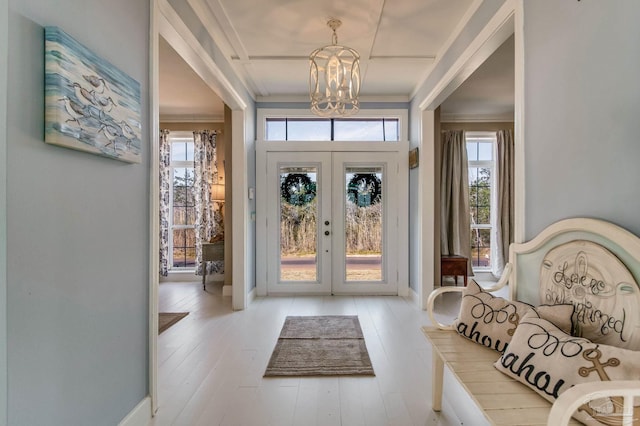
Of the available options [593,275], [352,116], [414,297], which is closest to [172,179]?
[352,116]

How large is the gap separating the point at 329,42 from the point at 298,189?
215cm

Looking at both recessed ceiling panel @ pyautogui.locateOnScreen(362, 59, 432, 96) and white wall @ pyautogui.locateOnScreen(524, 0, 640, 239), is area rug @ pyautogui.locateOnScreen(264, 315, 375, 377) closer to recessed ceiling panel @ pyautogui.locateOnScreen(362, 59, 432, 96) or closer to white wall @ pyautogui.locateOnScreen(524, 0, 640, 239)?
white wall @ pyautogui.locateOnScreen(524, 0, 640, 239)

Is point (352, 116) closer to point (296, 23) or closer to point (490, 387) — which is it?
point (296, 23)

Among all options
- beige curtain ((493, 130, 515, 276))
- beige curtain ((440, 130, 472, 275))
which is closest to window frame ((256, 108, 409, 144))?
beige curtain ((440, 130, 472, 275))

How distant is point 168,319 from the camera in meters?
3.71

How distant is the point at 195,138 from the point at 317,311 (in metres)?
3.65

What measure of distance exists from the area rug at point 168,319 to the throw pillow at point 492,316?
2944 millimetres

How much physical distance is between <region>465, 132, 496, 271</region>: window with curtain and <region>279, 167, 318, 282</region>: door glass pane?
2897mm

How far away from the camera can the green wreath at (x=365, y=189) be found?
15.7 feet

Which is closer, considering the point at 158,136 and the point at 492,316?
the point at 492,316

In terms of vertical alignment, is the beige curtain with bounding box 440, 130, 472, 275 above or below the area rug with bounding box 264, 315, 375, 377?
above

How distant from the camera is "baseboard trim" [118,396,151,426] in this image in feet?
5.69

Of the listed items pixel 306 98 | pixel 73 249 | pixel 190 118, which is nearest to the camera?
pixel 73 249

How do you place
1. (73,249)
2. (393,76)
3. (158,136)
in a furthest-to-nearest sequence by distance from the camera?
(393,76)
(158,136)
(73,249)
